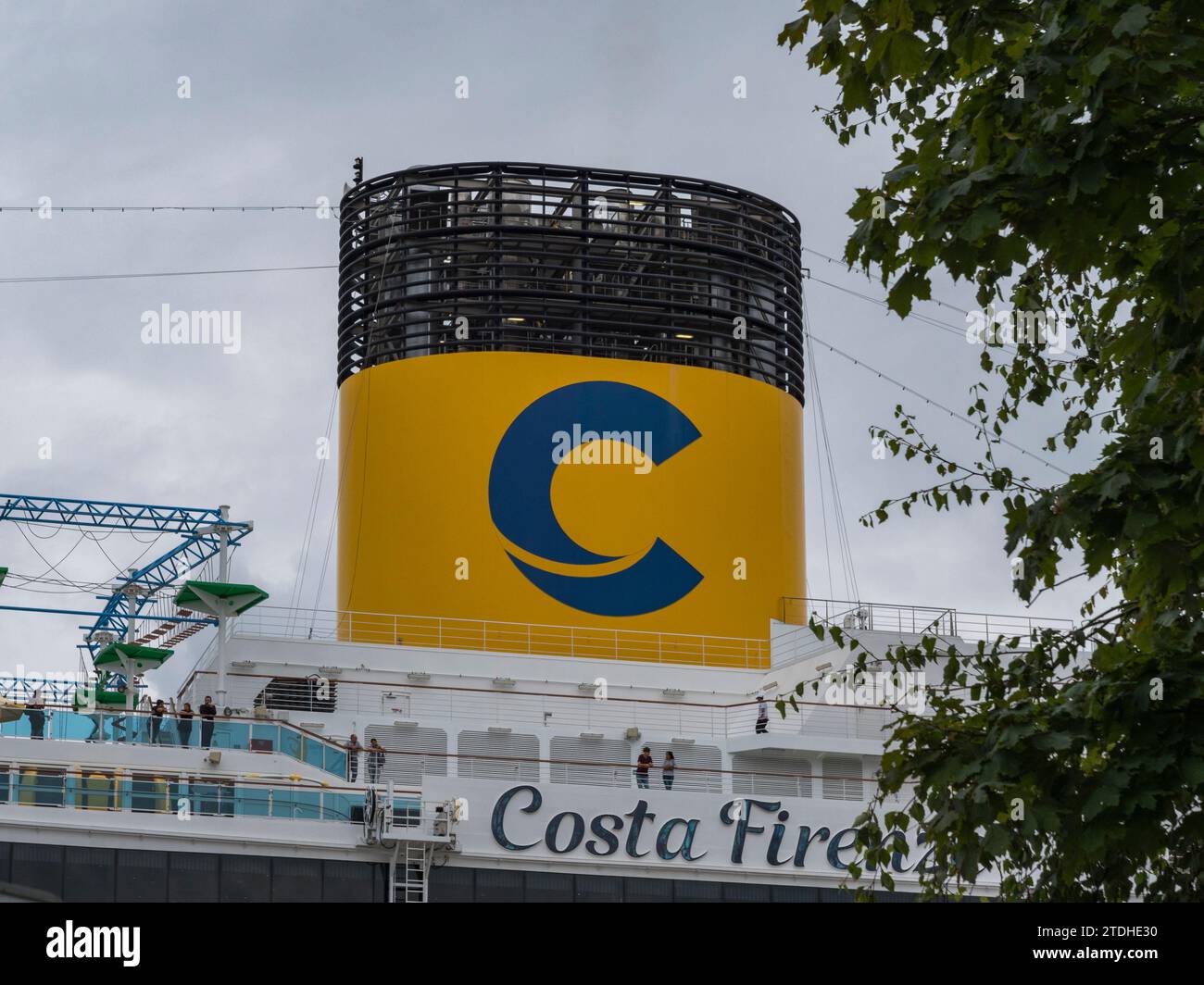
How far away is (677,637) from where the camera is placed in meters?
29.1

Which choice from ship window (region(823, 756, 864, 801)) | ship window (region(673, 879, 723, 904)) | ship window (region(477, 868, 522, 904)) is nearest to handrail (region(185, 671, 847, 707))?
ship window (region(823, 756, 864, 801))

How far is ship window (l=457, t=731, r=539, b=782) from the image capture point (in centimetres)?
2438

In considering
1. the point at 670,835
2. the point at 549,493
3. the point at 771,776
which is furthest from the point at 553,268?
the point at 670,835

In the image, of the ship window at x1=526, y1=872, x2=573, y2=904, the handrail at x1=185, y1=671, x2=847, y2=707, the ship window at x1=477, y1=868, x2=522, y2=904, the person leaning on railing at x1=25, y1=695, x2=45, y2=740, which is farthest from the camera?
the handrail at x1=185, y1=671, x2=847, y2=707

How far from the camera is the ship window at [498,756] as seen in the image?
24.4 metres

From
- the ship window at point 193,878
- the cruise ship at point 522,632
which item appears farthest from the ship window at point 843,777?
the ship window at point 193,878

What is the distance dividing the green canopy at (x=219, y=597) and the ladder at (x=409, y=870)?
4.80 metres

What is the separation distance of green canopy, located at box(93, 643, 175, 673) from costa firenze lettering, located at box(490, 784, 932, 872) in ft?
25.3

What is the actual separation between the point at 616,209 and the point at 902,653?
21088mm

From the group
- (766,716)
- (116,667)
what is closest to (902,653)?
(766,716)

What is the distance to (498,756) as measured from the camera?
25.6 meters

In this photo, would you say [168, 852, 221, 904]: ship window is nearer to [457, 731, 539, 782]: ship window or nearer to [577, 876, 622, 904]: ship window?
[457, 731, 539, 782]: ship window

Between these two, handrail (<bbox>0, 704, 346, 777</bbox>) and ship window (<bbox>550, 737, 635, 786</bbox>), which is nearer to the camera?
handrail (<bbox>0, 704, 346, 777</bbox>)

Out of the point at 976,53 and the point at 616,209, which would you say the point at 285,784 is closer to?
the point at 616,209
